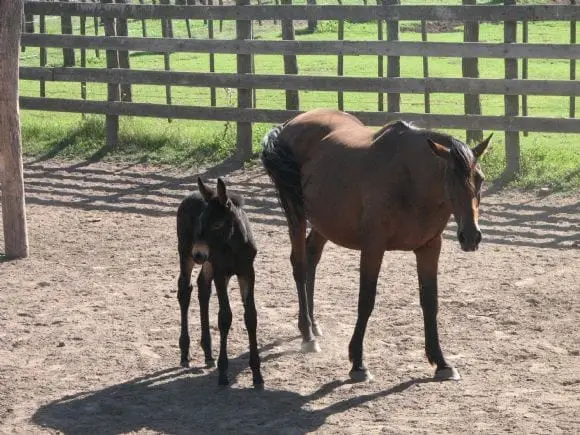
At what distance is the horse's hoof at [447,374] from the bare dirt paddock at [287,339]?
0.21 ft

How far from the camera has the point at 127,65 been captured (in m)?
15.3

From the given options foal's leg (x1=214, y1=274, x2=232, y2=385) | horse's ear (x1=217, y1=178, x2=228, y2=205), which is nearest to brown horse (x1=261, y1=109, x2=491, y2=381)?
foal's leg (x1=214, y1=274, x2=232, y2=385)

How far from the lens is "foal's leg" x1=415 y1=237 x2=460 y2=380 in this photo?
6.72 metres

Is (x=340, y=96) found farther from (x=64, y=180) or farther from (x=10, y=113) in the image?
(x=10, y=113)

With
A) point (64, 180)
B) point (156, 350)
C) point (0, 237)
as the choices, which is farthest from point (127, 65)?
point (156, 350)

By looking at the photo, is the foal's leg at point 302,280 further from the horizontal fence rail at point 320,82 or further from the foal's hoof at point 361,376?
the horizontal fence rail at point 320,82

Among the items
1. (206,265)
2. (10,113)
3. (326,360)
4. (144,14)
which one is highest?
(144,14)

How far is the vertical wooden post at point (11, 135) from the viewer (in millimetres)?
9633

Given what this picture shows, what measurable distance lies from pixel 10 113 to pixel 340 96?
19.9ft

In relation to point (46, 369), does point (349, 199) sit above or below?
above

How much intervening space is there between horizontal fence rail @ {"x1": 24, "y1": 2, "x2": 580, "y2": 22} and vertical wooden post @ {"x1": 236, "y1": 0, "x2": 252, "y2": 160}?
0.24 meters

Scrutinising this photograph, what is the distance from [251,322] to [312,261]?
1201mm

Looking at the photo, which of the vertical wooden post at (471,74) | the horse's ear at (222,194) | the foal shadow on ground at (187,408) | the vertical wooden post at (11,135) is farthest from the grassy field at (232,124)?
the horse's ear at (222,194)

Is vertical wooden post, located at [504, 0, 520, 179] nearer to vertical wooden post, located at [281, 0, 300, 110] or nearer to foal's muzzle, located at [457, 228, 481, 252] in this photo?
vertical wooden post, located at [281, 0, 300, 110]
